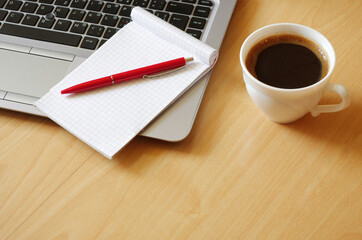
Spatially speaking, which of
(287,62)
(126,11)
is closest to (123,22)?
(126,11)

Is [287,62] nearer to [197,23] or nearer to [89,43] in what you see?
[197,23]

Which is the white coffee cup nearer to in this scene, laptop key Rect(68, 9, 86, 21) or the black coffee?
the black coffee

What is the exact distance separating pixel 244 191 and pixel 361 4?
1.23 feet

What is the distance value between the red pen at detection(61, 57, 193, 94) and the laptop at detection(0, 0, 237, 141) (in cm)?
4

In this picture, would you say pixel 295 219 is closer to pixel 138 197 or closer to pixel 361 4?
pixel 138 197

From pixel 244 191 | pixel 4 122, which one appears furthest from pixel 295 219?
pixel 4 122

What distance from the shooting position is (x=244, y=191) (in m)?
0.53

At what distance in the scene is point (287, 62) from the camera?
1.79 feet

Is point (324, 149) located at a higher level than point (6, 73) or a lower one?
higher

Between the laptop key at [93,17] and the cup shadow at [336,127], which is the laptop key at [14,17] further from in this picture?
the cup shadow at [336,127]

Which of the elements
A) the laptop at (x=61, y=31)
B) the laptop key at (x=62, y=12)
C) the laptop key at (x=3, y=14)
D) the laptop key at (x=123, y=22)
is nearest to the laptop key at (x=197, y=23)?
the laptop at (x=61, y=31)

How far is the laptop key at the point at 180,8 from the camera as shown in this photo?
68 cm

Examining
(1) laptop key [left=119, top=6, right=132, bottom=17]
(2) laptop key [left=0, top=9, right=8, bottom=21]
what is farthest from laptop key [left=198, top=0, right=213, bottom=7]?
(2) laptop key [left=0, top=9, right=8, bottom=21]

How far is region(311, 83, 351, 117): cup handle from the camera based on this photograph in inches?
20.2
